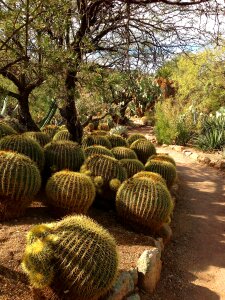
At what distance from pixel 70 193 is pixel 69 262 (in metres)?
1.69

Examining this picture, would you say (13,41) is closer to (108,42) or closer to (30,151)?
(30,151)

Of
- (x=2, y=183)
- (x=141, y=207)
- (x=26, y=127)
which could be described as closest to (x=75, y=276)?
(x=2, y=183)

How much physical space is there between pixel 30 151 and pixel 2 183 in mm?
1088

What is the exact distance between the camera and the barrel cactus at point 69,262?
321cm

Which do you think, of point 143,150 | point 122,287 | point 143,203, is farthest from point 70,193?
point 143,150

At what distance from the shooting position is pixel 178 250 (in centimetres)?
580

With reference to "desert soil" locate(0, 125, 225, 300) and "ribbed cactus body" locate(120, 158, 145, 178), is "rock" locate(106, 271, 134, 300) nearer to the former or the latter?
"desert soil" locate(0, 125, 225, 300)

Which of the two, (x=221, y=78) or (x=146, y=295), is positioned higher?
(x=221, y=78)

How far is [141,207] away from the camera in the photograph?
5.29 m

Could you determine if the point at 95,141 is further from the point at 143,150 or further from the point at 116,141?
the point at 143,150

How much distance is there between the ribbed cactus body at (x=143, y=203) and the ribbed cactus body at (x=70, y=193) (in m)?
0.57

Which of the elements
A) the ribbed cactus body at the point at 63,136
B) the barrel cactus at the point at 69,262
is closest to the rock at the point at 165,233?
the barrel cactus at the point at 69,262

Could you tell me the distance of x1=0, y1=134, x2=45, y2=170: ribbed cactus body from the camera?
560cm

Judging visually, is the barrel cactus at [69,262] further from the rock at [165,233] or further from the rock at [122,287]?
the rock at [165,233]
